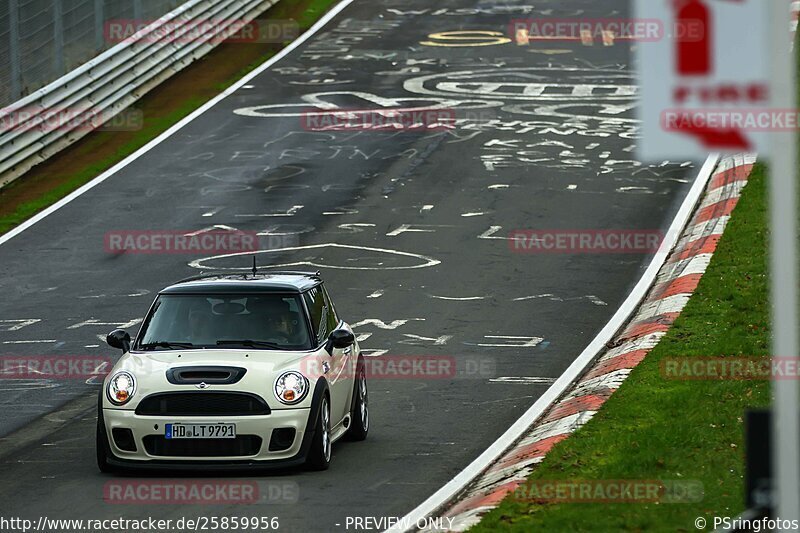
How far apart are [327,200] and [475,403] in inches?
425

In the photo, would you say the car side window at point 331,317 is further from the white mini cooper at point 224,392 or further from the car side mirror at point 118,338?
the car side mirror at point 118,338

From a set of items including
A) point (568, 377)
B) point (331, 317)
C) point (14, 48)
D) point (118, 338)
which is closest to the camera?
point (118, 338)

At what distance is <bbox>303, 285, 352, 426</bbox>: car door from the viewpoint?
12.2m

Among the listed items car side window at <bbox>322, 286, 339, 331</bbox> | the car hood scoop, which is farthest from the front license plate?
car side window at <bbox>322, 286, 339, 331</bbox>

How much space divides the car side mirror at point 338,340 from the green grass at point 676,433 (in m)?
2.08

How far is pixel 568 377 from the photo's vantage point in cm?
1480

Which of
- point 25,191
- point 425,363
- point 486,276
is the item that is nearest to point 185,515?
point 425,363

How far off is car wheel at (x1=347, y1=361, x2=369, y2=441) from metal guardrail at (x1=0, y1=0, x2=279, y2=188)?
1393 cm

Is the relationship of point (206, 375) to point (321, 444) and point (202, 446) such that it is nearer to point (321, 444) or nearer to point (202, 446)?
point (202, 446)

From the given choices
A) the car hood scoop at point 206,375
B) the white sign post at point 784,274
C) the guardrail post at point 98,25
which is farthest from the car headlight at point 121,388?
the guardrail post at point 98,25

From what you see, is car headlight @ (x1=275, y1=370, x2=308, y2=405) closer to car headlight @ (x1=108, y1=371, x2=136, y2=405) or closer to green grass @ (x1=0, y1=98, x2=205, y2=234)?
car headlight @ (x1=108, y1=371, x2=136, y2=405)

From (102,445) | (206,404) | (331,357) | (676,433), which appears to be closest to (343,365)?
(331,357)

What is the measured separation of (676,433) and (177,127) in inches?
787

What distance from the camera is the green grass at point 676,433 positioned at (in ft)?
30.6
